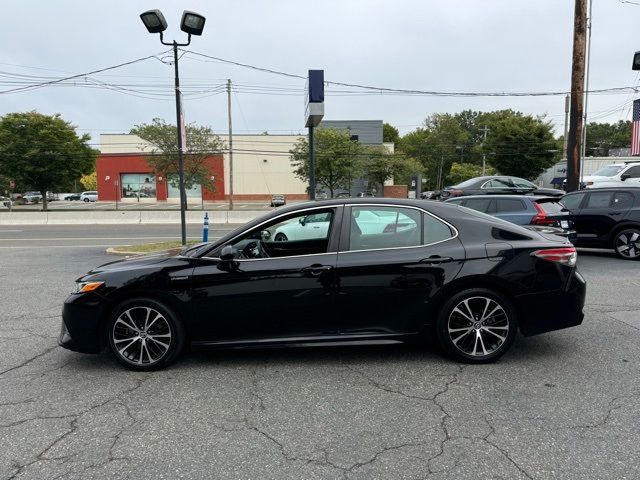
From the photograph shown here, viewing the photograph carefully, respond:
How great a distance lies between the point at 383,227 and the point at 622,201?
8.52 metres

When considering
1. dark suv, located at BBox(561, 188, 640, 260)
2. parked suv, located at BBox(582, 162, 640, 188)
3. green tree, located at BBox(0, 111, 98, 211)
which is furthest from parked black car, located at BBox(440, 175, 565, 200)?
green tree, located at BBox(0, 111, 98, 211)

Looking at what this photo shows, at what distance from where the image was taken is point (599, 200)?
430 inches

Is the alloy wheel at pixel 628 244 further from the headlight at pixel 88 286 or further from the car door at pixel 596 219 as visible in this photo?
the headlight at pixel 88 286

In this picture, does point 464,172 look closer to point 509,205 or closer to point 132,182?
point 132,182

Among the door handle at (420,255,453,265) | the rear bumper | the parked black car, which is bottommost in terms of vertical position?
the rear bumper

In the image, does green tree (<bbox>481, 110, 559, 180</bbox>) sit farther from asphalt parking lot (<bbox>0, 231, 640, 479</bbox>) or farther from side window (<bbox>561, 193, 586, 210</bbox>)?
asphalt parking lot (<bbox>0, 231, 640, 479</bbox>)

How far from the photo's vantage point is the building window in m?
57.6

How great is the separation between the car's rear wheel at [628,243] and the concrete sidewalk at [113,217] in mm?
18774

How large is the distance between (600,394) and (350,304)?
2.09 meters

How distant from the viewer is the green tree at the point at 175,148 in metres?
41.4

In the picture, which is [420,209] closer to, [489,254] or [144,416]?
[489,254]

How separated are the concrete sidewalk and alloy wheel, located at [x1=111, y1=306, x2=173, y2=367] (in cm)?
2196

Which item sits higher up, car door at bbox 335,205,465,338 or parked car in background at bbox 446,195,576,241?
parked car in background at bbox 446,195,576,241

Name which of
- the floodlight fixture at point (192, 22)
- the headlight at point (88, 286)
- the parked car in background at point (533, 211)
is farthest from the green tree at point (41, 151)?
the headlight at point (88, 286)
